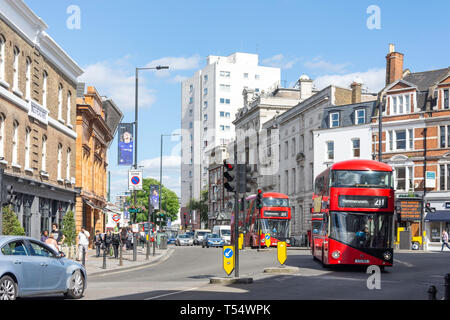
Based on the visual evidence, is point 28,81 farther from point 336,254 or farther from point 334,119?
point 334,119

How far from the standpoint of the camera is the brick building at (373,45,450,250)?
54.5 metres

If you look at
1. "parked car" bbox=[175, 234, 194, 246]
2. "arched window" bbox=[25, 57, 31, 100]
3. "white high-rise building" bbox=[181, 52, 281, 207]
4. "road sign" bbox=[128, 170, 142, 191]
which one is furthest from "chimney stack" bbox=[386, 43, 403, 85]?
"white high-rise building" bbox=[181, 52, 281, 207]

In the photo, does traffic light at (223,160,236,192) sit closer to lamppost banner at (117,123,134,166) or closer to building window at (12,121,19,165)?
building window at (12,121,19,165)

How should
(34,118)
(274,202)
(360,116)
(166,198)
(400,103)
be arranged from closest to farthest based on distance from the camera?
(34,118) → (274,202) → (400,103) → (360,116) → (166,198)

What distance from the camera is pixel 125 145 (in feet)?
134

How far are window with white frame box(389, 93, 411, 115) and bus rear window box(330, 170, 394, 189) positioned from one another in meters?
34.2

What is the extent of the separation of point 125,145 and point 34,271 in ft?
90.4

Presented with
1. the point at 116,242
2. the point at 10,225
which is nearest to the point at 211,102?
the point at 116,242

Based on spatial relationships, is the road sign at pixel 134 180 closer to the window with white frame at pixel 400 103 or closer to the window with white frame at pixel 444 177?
the window with white frame at pixel 444 177

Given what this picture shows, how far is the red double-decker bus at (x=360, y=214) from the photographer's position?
24500 millimetres

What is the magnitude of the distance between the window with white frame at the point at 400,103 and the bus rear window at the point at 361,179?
34172mm

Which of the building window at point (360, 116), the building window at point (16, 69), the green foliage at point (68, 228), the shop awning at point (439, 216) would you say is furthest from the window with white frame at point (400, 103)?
the building window at point (16, 69)
